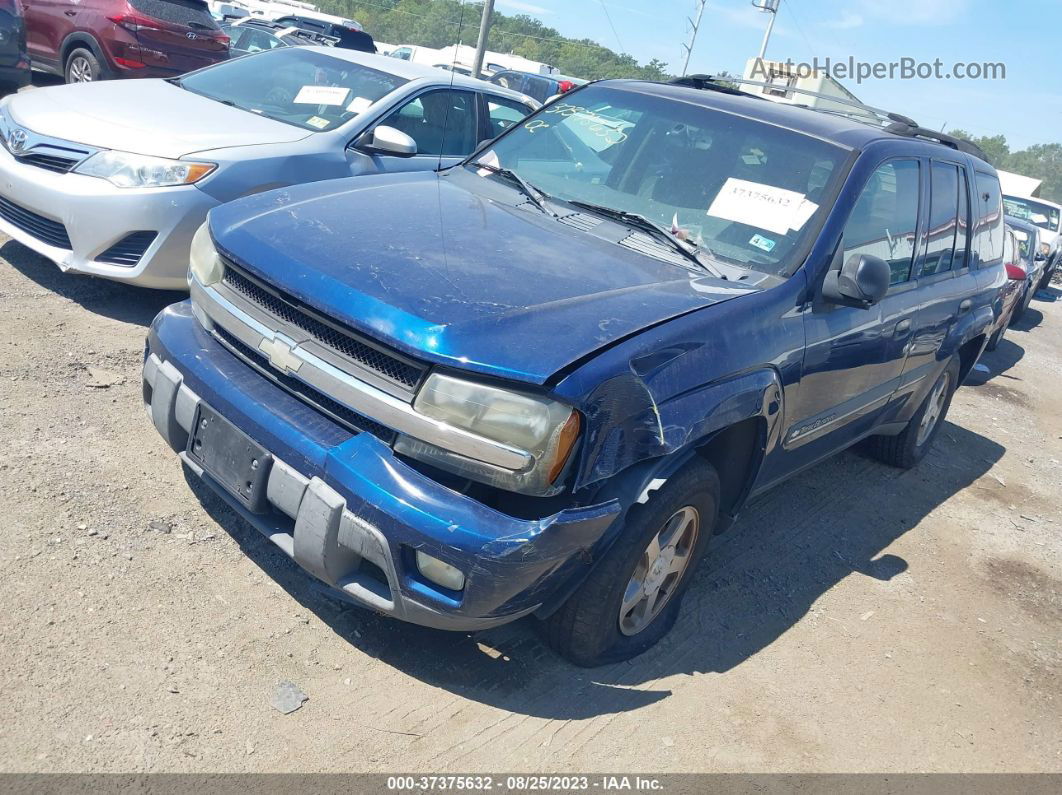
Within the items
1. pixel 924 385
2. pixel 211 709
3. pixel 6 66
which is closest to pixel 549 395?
pixel 211 709

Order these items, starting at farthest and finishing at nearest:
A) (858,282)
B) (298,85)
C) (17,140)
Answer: (298,85) < (17,140) < (858,282)

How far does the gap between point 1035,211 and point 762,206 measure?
1620cm

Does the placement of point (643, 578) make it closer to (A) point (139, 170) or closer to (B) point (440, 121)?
(A) point (139, 170)

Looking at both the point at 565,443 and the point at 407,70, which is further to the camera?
the point at 407,70

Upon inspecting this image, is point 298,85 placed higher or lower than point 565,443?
higher

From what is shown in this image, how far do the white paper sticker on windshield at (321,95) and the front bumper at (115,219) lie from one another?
Result: 4.69ft

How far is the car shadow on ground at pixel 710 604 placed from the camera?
2.96m

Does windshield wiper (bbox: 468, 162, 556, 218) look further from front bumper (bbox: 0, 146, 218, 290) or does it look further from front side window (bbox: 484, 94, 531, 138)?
front side window (bbox: 484, 94, 531, 138)

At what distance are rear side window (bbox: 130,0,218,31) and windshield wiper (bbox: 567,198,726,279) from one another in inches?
301

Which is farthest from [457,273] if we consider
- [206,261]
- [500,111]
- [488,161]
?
[500,111]

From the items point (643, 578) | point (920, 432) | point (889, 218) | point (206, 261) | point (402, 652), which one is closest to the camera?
point (402, 652)

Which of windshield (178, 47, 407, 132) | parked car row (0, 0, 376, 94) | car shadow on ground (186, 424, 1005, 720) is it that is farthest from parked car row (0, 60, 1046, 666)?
parked car row (0, 0, 376, 94)

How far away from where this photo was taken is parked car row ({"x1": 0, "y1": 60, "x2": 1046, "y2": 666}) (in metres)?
2.49

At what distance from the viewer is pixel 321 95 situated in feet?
19.4
